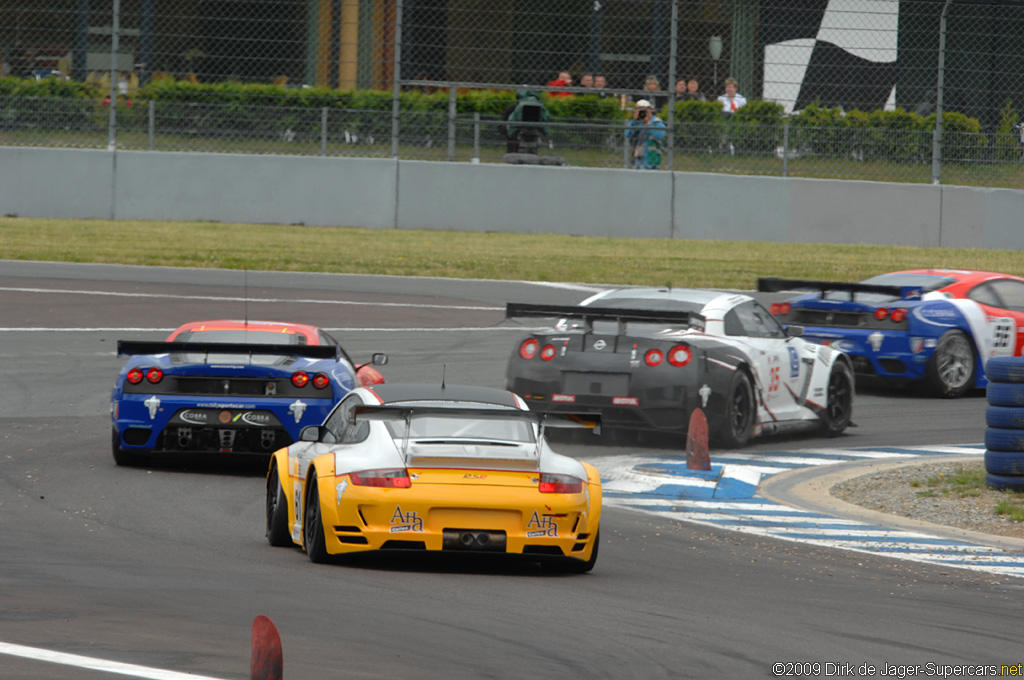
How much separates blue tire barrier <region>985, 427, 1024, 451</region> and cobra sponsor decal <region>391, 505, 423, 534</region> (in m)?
4.68

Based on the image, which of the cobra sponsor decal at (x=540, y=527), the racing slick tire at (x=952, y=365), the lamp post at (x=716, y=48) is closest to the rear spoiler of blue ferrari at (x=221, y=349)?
the cobra sponsor decal at (x=540, y=527)

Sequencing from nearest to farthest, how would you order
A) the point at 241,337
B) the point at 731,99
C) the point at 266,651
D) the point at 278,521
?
the point at 266,651, the point at 278,521, the point at 241,337, the point at 731,99

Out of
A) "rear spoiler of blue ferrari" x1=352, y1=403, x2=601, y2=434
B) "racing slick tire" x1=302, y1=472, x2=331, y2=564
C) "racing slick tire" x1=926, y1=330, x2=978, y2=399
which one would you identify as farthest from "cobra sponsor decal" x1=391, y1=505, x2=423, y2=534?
"racing slick tire" x1=926, y1=330, x2=978, y2=399

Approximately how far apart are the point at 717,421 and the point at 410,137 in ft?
47.1

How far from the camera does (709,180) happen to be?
25328 mm

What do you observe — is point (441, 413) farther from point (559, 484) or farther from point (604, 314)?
point (604, 314)

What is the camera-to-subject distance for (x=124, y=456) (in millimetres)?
10586

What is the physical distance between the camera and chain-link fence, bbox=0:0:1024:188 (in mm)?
25062

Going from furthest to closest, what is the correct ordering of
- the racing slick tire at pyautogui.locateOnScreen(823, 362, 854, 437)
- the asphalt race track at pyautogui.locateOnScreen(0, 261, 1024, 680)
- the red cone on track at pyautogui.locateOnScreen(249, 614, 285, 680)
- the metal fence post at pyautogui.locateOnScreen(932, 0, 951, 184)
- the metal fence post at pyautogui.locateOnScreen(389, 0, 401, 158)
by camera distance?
the metal fence post at pyautogui.locateOnScreen(389, 0, 401, 158)
the metal fence post at pyautogui.locateOnScreen(932, 0, 951, 184)
the racing slick tire at pyautogui.locateOnScreen(823, 362, 854, 437)
the asphalt race track at pyautogui.locateOnScreen(0, 261, 1024, 680)
the red cone on track at pyautogui.locateOnScreen(249, 614, 285, 680)

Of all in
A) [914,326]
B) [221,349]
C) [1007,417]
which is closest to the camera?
[1007,417]

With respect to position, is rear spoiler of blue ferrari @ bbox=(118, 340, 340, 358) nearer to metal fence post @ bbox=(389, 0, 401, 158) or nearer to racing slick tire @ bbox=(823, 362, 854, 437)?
racing slick tire @ bbox=(823, 362, 854, 437)

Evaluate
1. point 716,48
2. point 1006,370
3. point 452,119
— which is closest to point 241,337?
point 1006,370

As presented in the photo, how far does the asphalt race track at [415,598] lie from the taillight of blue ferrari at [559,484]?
0.44 m

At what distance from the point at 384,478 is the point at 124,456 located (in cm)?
395
